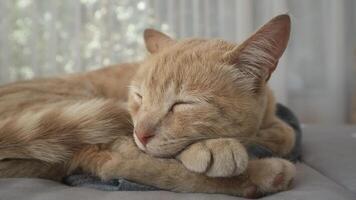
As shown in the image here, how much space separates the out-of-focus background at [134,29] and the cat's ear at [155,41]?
989 mm

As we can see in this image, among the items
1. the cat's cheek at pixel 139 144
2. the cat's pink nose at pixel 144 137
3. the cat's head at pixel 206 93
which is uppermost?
the cat's head at pixel 206 93

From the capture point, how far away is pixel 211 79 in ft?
3.39

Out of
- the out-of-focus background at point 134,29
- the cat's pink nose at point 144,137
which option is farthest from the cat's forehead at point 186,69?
the out-of-focus background at point 134,29

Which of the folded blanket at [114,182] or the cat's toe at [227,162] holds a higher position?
the cat's toe at [227,162]

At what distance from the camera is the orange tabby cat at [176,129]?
93cm

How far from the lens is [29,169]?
3.38 feet

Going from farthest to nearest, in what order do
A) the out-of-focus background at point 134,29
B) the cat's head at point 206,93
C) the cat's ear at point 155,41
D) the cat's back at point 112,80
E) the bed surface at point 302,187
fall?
the out-of-focus background at point 134,29
the cat's back at point 112,80
the cat's ear at point 155,41
the cat's head at point 206,93
the bed surface at point 302,187

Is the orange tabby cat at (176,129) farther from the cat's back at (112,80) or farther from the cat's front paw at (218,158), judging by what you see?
the cat's back at (112,80)

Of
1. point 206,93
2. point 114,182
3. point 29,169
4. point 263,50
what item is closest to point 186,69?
point 206,93

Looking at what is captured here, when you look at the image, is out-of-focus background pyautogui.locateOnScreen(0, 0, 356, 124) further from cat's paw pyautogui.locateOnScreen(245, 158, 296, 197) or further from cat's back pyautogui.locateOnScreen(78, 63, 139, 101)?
cat's paw pyautogui.locateOnScreen(245, 158, 296, 197)

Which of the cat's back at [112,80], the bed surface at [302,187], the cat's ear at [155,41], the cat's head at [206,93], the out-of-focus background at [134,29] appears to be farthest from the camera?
the out-of-focus background at [134,29]

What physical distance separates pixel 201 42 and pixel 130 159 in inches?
17.1

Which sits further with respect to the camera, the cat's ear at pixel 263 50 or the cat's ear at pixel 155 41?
the cat's ear at pixel 155 41

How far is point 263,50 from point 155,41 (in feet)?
1.52
